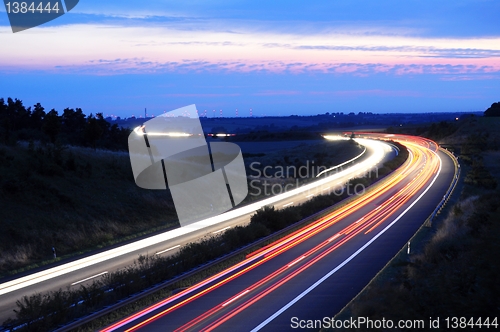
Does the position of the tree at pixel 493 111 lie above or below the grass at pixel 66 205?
below

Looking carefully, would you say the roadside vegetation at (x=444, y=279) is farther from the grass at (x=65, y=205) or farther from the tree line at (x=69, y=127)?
the tree line at (x=69, y=127)

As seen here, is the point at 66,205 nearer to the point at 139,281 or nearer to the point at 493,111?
the point at 139,281

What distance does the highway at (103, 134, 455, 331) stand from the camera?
11797mm

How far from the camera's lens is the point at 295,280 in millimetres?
15297

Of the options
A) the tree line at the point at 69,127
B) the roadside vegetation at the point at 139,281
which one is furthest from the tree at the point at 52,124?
the roadside vegetation at the point at 139,281

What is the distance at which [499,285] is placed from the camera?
13070 millimetres

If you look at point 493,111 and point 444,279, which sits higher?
point 444,279

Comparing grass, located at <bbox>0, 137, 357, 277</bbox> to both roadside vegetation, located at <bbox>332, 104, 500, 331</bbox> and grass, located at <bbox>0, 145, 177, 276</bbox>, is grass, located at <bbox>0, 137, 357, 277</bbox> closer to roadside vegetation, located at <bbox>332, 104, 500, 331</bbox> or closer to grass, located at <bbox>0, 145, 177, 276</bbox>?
grass, located at <bbox>0, 145, 177, 276</bbox>

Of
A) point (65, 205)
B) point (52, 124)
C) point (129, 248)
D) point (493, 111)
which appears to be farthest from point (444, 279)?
point (493, 111)

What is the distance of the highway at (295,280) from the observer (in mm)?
11797

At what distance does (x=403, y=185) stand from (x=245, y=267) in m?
27.7

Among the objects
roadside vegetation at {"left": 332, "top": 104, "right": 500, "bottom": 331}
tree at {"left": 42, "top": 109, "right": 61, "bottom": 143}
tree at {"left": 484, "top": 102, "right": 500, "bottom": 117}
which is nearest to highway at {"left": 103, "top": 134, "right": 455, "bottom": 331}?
roadside vegetation at {"left": 332, "top": 104, "right": 500, "bottom": 331}

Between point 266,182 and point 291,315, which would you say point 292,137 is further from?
point 291,315

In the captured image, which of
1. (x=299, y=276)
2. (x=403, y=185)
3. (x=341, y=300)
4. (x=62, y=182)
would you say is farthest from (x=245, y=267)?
(x=403, y=185)
